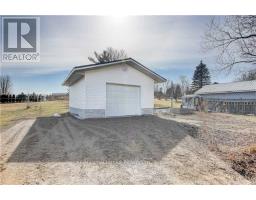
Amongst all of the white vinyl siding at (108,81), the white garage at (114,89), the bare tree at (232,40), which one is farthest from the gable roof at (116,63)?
the bare tree at (232,40)

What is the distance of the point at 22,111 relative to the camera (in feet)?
25.9

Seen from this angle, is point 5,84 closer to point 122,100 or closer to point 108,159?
point 108,159

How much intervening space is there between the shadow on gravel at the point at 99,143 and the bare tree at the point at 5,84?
4.15 ft

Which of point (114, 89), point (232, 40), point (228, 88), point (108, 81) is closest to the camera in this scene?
point (232, 40)

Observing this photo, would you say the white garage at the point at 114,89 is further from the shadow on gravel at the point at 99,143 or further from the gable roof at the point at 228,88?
the gable roof at the point at 228,88

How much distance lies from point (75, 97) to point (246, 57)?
6.85 metres

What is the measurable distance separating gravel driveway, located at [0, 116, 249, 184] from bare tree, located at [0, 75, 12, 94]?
110 centimetres

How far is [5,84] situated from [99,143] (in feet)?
9.87

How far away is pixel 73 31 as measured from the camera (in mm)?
5922

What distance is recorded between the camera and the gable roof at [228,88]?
11.5m

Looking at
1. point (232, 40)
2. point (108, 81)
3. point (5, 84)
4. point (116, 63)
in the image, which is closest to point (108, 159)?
point (5, 84)
